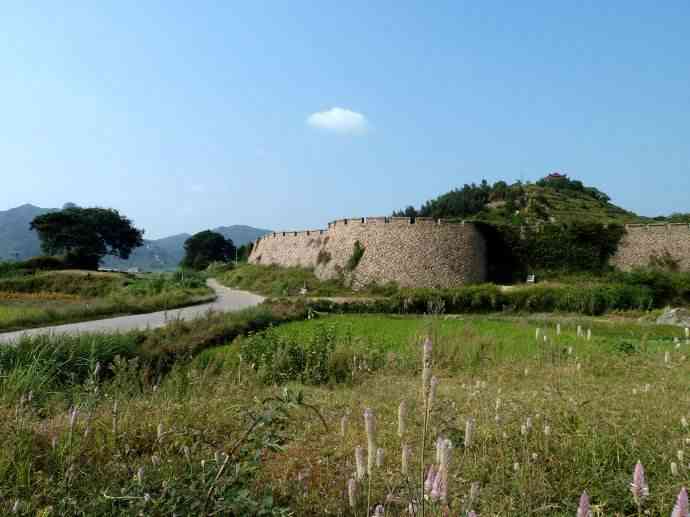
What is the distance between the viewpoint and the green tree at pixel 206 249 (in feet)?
259

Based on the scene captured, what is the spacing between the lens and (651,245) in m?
31.0

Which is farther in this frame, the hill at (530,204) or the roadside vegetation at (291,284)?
the hill at (530,204)

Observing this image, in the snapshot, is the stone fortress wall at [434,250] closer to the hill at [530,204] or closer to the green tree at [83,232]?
the hill at [530,204]

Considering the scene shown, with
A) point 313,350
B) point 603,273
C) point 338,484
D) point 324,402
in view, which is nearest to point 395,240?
point 603,273

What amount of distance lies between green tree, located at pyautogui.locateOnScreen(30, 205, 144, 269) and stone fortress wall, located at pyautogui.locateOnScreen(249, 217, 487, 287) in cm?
2664

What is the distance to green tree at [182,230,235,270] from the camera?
7889 centimetres

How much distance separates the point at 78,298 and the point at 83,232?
35728mm

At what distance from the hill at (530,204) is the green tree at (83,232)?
37328 mm

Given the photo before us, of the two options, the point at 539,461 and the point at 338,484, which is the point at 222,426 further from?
the point at 539,461

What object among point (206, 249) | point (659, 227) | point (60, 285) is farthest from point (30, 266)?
point (206, 249)

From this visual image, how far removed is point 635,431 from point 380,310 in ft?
57.6

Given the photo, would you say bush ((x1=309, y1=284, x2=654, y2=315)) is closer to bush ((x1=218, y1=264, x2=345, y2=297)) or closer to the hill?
bush ((x1=218, y1=264, x2=345, y2=297))

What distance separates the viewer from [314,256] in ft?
122

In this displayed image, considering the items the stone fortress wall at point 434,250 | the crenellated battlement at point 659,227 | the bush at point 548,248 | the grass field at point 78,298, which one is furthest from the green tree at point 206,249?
the crenellated battlement at point 659,227
